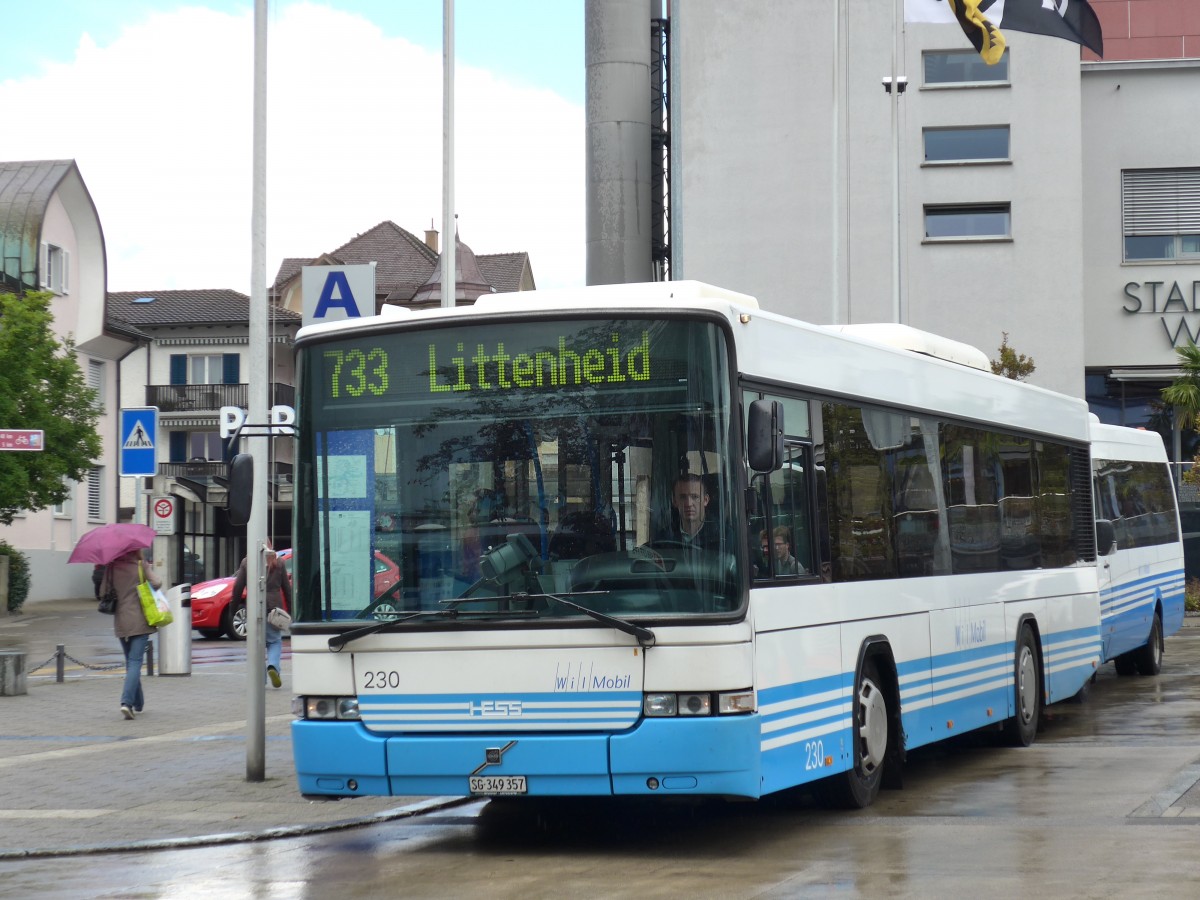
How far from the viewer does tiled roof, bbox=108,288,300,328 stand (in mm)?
74812

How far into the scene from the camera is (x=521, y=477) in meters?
9.05

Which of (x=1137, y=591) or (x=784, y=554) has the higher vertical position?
(x=784, y=554)

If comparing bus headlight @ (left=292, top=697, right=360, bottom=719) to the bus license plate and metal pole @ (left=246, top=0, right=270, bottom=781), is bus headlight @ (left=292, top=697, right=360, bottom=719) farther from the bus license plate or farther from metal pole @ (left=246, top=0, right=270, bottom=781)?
metal pole @ (left=246, top=0, right=270, bottom=781)

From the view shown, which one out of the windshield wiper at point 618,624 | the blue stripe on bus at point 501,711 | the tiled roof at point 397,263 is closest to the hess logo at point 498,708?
the blue stripe on bus at point 501,711

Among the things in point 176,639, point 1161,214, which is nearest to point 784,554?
point 176,639

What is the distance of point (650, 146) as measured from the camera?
51.5m

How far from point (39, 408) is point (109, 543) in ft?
87.1

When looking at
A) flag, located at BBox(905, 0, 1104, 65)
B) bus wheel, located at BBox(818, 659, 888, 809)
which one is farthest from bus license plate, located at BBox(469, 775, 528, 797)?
flag, located at BBox(905, 0, 1104, 65)

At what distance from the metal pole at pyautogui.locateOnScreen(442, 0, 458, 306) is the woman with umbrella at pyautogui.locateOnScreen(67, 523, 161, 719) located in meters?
4.01

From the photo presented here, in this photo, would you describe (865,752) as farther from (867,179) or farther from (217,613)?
(867,179)

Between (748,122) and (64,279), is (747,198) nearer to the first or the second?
(748,122)

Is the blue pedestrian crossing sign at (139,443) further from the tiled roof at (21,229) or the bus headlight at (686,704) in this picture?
the tiled roof at (21,229)

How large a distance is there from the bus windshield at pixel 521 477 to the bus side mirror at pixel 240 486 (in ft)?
1.57

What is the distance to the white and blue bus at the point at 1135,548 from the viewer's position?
1842 cm
